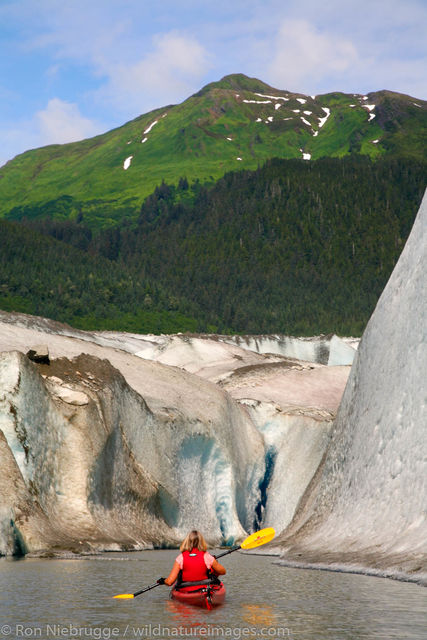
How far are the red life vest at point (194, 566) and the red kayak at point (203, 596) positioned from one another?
193mm

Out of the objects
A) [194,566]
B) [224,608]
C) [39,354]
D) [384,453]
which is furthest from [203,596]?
[39,354]

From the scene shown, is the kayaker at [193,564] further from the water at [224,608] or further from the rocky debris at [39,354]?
the rocky debris at [39,354]

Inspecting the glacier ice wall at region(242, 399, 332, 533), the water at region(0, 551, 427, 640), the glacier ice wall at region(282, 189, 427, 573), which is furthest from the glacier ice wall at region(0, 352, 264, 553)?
the glacier ice wall at region(282, 189, 427, 573)

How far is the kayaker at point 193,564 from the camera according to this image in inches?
603

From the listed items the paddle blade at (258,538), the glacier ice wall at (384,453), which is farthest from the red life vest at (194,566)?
the paddle blade at (258,538)

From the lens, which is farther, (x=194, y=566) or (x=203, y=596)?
(x=194, y=566)

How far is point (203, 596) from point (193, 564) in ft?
1.68

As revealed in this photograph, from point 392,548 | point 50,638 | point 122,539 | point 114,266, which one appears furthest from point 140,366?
point 114,266

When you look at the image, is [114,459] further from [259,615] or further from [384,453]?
[259,615]

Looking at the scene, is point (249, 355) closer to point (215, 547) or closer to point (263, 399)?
point (263, 399)

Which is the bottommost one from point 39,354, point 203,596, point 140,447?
point 140,447

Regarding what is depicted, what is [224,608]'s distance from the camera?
15273mm

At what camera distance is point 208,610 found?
14945mm

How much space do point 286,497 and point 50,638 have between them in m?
28.0
